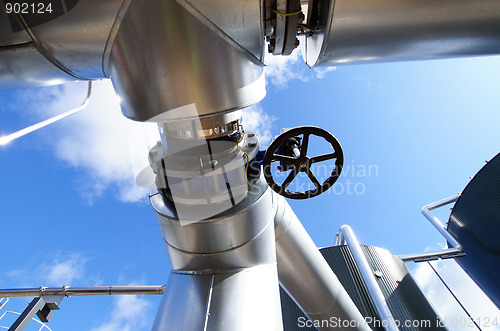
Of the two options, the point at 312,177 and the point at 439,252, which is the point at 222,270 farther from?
the point at 439,252

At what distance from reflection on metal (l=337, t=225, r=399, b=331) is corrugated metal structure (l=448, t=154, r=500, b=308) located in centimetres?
238

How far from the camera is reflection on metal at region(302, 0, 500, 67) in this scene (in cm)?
85

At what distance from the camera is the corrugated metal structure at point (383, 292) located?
4607 mm

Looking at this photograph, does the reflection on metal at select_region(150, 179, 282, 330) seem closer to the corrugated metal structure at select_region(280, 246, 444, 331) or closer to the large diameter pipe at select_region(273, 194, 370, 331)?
the large diameter pipe at select_region(273, 194, 370, 331)

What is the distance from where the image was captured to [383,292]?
4.70m

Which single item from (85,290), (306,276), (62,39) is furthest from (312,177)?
(85,290)

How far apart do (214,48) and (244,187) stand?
2.04 feet

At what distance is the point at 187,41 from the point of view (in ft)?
2.66

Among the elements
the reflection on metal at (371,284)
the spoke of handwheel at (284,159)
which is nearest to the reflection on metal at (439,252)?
the reflection on metal at (371,284)

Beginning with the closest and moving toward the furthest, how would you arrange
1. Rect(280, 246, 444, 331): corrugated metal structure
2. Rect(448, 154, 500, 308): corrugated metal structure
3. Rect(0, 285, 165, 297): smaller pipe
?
Rect(0, 285, 165, 297): smaller pipe, Rect(280, 246, 444, 331): corrugated metal structure, Rect(448, 154, 500, 308): corrugated metal structure

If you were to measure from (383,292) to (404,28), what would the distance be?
509 centimetres

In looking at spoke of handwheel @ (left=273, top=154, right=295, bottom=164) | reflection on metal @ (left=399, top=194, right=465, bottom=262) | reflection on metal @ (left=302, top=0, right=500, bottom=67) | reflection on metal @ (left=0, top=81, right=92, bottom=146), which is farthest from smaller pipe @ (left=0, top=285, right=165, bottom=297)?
reflection on metal @ (left=399, top=194, right=465, bottom=262)

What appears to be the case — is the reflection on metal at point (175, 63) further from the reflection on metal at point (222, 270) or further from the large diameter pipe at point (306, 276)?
the large diameter pipe at point (306, 276)

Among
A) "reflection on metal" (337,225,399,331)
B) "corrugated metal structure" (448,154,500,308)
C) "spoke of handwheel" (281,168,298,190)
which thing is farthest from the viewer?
"corrugated metal structure" (448,154,500,308)
